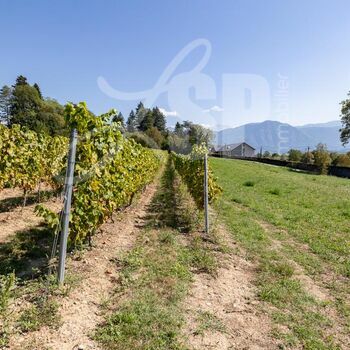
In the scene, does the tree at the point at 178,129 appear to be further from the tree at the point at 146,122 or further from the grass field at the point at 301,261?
the grass field at the point at 301,261

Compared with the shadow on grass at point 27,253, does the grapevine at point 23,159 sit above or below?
above

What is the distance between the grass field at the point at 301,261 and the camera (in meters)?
4.15

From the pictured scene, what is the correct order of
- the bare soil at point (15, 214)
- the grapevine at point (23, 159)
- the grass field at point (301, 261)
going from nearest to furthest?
the grass field at point (301, 261) → the bare soil at point (15, 214) → the grapevine at point (23, 159)

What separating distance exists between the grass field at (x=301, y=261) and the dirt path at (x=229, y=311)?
0.68ft

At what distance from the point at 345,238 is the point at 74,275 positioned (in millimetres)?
6782

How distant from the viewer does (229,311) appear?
445 cm

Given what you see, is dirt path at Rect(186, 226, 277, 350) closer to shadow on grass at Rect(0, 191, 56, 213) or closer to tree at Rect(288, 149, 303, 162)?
shadow on grass at Rect(0, 191, 56, 213)

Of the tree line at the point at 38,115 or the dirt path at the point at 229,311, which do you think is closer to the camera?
the dirt path at the point at 229,311

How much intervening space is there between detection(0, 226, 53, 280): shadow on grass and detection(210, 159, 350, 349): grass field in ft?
11.9

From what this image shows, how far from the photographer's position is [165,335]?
146 inches

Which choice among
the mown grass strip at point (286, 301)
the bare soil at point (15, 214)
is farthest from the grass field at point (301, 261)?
the bare soil at point (15, 214)

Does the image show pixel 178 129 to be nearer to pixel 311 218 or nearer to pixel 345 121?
pixel 345 121

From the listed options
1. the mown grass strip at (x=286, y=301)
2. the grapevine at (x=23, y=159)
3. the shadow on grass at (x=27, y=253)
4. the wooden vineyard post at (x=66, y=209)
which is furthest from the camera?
the grapevine at (x=23, y=159)

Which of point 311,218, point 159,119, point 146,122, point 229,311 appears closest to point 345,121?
point 311,218
